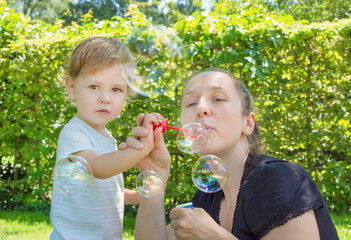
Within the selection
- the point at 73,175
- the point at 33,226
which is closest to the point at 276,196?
the point at 73,175

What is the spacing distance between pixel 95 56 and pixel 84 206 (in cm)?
79

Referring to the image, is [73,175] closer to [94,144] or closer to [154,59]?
[94,144]

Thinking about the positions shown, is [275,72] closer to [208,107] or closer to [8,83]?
[208,107]

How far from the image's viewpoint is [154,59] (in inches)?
101

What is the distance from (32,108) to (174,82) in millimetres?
3486

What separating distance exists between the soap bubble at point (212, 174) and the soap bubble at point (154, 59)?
0.64 metres

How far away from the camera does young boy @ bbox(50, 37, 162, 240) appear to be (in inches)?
74.4

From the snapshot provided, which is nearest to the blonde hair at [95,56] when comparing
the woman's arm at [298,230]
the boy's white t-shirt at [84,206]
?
the boy's white t-shirt at [84,206]

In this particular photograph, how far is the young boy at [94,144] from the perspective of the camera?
1.89 m

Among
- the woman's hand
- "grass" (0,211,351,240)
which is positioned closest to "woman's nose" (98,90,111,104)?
the woman's hand

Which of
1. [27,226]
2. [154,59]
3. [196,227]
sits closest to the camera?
[196,227]

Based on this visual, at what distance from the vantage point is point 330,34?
4957 mm

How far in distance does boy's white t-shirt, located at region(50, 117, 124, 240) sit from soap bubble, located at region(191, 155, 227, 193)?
1.57 feet

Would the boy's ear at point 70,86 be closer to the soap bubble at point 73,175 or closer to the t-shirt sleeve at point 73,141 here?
the t-shirt sleeve at point 73,141
